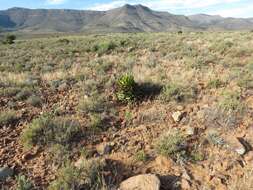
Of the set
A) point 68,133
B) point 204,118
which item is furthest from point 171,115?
point 68,133

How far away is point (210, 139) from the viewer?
19.9 feet

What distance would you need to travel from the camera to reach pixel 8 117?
6727mm

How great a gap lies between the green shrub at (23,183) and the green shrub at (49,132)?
104 cm

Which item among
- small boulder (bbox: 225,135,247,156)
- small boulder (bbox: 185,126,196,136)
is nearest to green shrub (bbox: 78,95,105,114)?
small boulder (bbox: 185,126,196,136)

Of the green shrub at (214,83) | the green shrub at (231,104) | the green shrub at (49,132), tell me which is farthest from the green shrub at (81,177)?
the green shrub at (214,83)

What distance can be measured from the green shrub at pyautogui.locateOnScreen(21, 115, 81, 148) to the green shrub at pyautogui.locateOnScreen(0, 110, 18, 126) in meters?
0.60

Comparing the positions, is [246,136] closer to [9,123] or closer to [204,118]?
[204,118]

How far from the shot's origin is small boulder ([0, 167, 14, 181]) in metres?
5.01

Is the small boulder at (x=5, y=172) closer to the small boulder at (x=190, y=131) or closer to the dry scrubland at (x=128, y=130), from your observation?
the dry scrubland at (x=128, y=130)

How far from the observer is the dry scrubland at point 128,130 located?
202 inches

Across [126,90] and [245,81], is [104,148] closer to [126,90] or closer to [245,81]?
[126,90]

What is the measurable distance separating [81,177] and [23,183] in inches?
33.5

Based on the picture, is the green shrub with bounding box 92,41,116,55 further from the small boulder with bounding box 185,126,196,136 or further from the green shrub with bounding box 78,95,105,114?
the small boulder with bounding box 185,126,196,136

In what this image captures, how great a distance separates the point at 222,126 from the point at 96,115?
2.62m
